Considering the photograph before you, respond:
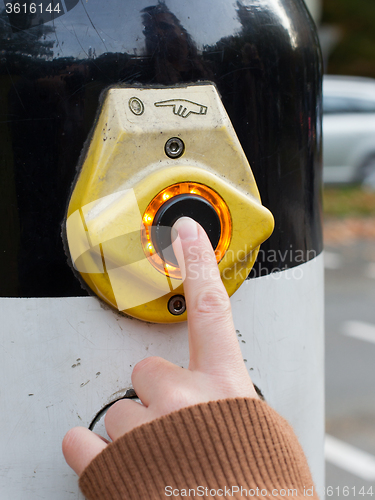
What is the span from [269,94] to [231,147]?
124 millimetres

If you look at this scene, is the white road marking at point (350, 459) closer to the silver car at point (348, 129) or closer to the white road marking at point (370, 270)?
the white road marking at point (370, 270)

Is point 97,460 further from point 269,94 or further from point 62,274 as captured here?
point 269,94

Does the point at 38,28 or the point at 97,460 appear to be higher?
the point at 38,28

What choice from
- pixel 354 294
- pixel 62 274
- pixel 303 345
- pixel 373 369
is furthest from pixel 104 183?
pixel 354 294

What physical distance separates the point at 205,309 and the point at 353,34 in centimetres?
1374

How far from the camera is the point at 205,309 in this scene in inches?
26.0

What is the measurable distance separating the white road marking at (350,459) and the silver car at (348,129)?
196 inches

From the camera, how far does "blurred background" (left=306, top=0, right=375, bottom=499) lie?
8.21 ft

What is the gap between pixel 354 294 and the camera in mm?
4516

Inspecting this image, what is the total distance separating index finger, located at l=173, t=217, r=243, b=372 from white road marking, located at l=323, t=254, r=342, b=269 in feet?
15.4

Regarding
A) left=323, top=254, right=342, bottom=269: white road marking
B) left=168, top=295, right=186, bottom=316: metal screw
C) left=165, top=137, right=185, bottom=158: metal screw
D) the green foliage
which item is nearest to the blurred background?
left=323, top=254, right=342, bottom=269: white road marking

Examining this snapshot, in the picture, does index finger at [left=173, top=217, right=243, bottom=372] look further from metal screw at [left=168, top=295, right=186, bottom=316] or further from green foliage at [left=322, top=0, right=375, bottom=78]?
green foliage at [left=322, top=0, right=375, bottom=78]

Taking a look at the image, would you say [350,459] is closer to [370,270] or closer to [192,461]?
[192,461]

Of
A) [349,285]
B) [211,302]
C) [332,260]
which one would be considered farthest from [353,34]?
[211,302]
